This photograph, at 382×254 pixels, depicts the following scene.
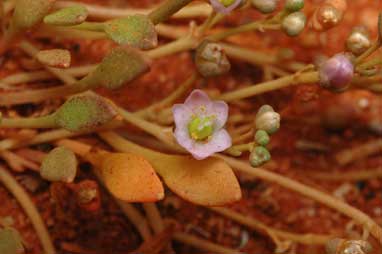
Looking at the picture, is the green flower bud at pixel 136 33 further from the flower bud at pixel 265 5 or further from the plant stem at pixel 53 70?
the plant stem at pixel 53 70

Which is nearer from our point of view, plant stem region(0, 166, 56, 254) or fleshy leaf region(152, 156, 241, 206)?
fleshy leaf region(152, 156, 241, 206)

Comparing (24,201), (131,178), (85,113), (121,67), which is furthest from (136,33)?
(24,201)

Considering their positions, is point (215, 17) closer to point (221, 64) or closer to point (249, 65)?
point (221, 64)

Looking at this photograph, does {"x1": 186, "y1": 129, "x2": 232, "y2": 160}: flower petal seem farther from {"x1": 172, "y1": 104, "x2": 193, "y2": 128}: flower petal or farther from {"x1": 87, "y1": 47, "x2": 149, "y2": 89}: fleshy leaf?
{"x1": 87, "y1": 47, "x2": 149, "y2": 89}: fleshy leaf

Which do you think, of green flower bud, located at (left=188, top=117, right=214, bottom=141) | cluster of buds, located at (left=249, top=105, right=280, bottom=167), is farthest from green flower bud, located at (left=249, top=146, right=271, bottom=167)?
green flower bud, located at (left=188, top=117, right=214, bottom=141)

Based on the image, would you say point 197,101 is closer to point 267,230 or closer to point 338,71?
point 338,71

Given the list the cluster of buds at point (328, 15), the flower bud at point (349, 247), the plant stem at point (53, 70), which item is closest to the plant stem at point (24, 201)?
the plant stem at point (53, 70)
